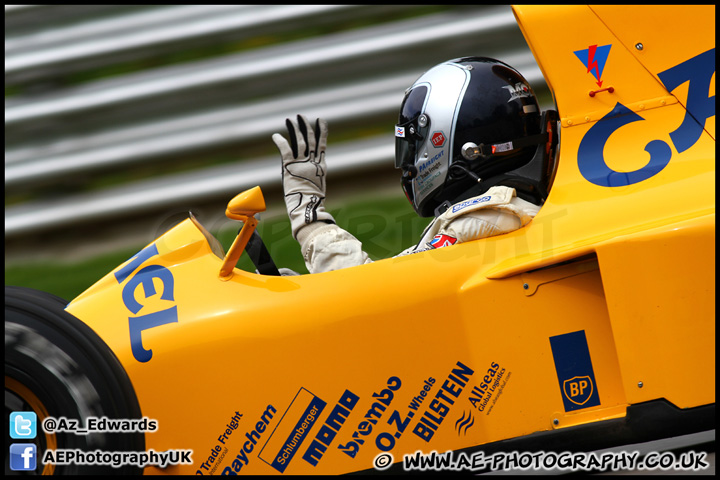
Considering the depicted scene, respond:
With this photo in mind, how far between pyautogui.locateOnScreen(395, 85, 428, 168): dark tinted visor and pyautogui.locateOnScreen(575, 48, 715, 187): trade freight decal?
0.51 meters

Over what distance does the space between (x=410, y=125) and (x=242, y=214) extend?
0.68 metres

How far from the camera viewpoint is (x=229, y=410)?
5.82ft

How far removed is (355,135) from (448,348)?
2146 mm

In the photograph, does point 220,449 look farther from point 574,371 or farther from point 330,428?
point 574,371

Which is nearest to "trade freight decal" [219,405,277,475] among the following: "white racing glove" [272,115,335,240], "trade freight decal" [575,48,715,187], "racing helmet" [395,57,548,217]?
"white racing glove" [272,115,335,240]

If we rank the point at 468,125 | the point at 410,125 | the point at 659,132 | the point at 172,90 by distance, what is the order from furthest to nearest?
1. the point at 172,90
2. the point at 410,125
3. the point at 468,125
4. the point at 659,132

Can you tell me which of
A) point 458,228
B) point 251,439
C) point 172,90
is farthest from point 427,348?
point 172,90

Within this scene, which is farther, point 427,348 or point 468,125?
point 468,125

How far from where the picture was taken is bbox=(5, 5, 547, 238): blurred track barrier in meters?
3.71

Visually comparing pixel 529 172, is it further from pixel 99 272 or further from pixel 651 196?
pixel 99 272

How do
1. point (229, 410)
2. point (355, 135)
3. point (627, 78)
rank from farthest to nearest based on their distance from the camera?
point (355, 135)
point (627, 78)
point (229, 410)

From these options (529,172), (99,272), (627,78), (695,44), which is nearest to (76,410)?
(529,172)

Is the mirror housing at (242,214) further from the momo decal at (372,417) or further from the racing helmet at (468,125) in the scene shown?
the racing helmet at (468,125)

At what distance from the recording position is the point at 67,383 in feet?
5.64
